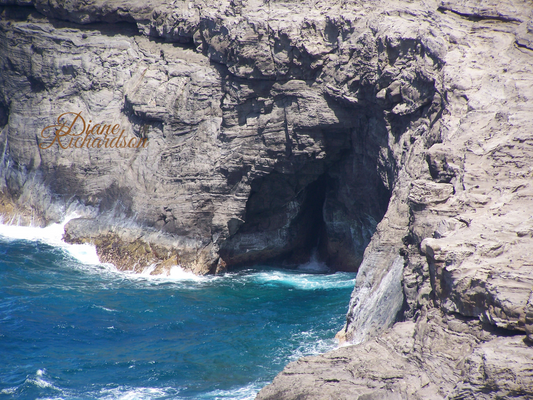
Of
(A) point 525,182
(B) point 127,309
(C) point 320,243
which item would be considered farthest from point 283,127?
(A) point 525,182

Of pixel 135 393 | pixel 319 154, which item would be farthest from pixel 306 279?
pixel 135 393

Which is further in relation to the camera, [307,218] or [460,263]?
[307,218]

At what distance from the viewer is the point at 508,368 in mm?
9633

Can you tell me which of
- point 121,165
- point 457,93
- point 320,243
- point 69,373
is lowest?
point 69,373

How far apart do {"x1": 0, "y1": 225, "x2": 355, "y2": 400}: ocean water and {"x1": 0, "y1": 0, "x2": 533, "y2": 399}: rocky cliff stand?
2.71 meters

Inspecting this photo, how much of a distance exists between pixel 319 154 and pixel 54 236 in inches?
744

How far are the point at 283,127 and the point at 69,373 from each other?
16.9m

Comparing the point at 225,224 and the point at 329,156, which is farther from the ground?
the point at 329,156

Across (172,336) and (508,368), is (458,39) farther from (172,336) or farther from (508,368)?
(172,336)

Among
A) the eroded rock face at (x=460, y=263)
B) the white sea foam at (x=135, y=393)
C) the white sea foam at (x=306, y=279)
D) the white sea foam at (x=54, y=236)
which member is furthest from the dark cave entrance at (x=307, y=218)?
the white sea foam at (x=135, y=393)

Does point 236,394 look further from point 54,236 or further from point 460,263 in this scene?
point 54,236

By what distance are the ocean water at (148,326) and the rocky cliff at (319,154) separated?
2.71 meters

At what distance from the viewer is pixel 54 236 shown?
1347 inches

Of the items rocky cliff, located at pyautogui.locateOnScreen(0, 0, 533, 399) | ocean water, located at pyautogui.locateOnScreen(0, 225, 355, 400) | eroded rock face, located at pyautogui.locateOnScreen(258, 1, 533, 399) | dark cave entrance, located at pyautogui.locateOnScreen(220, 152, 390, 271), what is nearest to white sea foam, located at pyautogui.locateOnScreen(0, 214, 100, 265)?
ocean water, located at pyautogui.locateOnScreen(0, 225, 355, 400)
